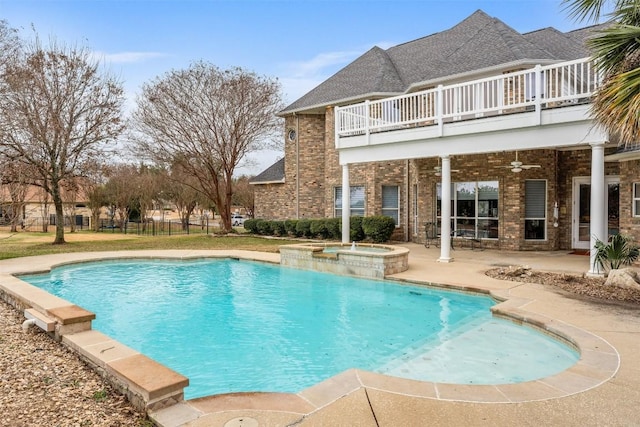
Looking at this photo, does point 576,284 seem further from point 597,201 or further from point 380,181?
point 380,181

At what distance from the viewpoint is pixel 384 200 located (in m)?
18.1

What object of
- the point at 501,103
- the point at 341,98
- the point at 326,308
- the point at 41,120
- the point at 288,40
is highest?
the point at 288,40

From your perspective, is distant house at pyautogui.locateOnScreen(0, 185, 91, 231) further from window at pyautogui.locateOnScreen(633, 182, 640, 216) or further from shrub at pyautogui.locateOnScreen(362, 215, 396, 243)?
window at pyautogui.locateOnScreen(633, 182, 640, 216)

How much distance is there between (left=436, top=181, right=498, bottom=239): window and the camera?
14.6 meters

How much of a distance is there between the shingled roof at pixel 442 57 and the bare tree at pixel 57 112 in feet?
28.2

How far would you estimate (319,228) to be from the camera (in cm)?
1881

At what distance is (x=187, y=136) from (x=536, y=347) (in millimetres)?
20122

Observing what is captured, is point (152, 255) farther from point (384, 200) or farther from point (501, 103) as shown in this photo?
point (501, 103)

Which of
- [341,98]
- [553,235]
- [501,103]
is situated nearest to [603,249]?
[501,103]

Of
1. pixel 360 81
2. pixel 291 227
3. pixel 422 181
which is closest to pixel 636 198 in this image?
pixel 422 181

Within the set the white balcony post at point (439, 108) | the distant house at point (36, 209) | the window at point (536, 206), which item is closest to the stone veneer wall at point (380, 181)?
the window at point (536, 206)

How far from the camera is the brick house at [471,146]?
394 inches

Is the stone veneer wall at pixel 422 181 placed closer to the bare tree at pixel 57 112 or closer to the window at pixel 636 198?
the window at pixel 636 198

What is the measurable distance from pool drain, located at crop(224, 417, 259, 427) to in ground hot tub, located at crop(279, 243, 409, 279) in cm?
718
